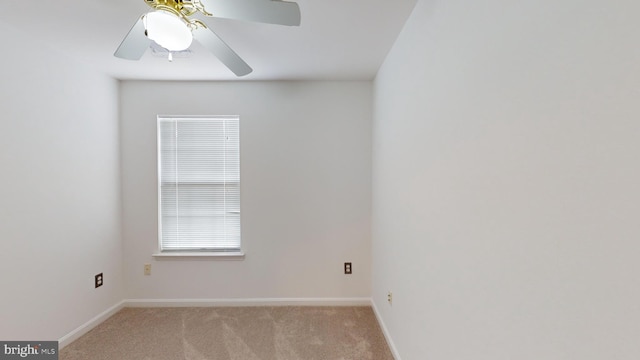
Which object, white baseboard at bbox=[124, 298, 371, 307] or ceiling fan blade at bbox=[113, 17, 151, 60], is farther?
white baseboard at bbox=[124, 298, 371, 307]

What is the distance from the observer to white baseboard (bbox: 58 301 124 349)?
217 cm

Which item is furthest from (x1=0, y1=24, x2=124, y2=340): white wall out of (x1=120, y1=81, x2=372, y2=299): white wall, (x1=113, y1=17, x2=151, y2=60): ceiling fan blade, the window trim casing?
(x1=113, y1=17, x2=151, y2=60): ceiling fan blade

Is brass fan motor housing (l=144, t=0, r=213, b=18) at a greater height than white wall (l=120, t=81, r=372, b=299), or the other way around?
brass fan motor housing (l=144, t=0, r=213, b=18)

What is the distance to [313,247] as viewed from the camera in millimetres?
2846

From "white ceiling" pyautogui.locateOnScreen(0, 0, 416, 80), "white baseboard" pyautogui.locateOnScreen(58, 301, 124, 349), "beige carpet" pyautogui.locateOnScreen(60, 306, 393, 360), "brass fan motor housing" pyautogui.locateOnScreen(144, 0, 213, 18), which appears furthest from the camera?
"white baseboard" pyautogui.locateOnScreen(58, 301, 124, 349)

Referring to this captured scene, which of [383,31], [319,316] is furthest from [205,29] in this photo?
[319,316]

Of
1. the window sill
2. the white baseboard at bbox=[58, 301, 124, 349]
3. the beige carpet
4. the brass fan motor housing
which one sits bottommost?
the beige carpet

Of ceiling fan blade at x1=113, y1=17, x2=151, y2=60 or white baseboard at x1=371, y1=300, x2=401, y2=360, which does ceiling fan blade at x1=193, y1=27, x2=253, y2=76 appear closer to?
ceiling fan blade at x1=113, y1=17, x2=151, y2=60

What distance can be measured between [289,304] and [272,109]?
2.08 metres

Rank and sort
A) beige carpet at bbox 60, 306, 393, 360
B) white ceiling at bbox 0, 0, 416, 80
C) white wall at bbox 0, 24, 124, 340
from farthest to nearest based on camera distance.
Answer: beige carpet at bbox 60, 306, 393, 360 < white wall at bbox 0, 24, 124, 340 < white ceiling at bbox 0, 0, 416, 80

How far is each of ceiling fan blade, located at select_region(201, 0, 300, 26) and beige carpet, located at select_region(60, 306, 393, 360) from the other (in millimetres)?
2257

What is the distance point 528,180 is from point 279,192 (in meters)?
2.33

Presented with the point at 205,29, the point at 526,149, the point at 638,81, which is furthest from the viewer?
the point at 205,29

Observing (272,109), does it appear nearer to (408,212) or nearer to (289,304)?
(408,212)
